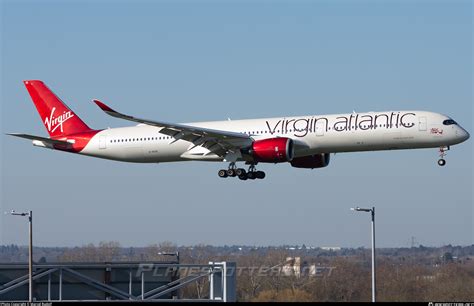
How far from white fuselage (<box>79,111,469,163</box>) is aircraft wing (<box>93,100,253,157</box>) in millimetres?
905

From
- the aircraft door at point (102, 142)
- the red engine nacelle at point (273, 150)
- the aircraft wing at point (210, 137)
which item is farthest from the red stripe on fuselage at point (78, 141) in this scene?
the red engine nacelle at point (273, 150)

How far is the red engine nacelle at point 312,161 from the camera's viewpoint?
80375 millimetres

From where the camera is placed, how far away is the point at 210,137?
251 feet

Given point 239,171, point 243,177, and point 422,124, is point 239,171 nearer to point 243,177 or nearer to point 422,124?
point 243,177

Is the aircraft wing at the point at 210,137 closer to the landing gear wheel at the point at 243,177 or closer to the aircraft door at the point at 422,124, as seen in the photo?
the landing gear wheel at the point at 243,177

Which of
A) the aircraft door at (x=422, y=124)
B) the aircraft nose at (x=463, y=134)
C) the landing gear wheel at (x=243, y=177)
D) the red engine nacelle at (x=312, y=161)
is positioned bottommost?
the landing gear wheel at (x=243, y=177)

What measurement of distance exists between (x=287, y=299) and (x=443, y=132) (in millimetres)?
14457

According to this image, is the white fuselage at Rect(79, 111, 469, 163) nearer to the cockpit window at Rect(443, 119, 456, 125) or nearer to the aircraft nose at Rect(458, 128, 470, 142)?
the aircraft nose at Rect(458, 128, 470, 142)

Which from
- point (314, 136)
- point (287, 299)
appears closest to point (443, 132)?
point (314, 136)

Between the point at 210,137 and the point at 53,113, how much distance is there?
1767 cm

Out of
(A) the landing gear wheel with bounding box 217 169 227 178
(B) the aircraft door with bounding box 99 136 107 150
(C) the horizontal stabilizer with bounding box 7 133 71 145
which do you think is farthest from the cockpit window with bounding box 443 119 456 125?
(C) the horizontal stabilizer with bounding box 7 133 71 145

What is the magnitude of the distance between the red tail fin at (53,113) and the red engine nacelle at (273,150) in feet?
55.0

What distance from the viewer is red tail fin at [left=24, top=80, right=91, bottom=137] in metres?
86.8

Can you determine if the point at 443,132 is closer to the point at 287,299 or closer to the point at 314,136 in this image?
the point at 314,136
